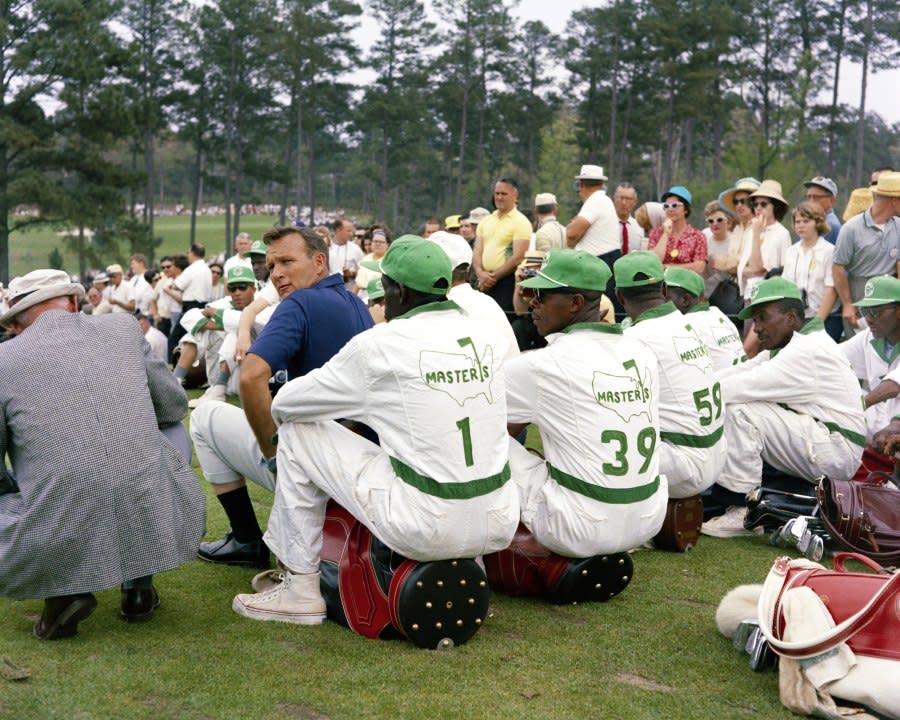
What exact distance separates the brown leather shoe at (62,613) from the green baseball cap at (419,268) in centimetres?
176

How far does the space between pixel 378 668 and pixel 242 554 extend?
1.62 metres

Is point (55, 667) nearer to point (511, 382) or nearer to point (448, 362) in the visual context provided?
point (448, 362)

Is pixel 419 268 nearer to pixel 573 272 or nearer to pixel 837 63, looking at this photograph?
pixel 573 272

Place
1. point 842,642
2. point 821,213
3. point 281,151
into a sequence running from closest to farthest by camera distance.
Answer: point 842,642, point 821,213, point 281,151

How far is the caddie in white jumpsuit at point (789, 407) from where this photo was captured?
630cm

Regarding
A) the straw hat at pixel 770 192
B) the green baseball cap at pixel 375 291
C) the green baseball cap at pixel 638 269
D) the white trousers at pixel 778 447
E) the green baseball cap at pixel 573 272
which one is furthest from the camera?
the straw hat at pixel 770 192

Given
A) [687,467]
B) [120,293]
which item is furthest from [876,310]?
[120,293]

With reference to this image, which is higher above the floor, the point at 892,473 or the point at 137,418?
the point at 137,418

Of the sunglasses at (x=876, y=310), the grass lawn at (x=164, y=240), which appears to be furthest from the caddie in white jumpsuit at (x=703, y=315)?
the grass lawn at (x=164, y=240)

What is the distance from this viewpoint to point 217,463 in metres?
5.16

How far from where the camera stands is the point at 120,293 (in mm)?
20266

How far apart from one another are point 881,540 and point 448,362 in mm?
2735

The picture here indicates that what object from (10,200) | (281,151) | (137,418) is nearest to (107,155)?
(10,200)

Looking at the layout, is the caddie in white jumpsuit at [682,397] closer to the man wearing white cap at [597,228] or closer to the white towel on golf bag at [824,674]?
the white towel on golf bag at [824,674]
